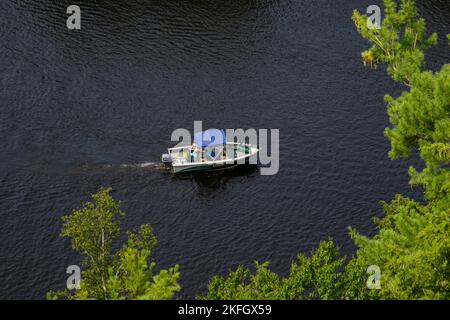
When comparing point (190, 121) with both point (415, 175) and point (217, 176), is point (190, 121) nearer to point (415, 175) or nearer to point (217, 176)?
point (217, 176)

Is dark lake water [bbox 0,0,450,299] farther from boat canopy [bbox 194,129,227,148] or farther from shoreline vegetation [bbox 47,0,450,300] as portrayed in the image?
shoreline vegetation [bbox 47,0,450,300]

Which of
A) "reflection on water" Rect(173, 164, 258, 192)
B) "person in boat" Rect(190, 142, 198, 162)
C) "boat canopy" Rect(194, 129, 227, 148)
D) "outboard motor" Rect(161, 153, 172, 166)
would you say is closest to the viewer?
"reflection on water" Rect(173, 164, 258, 192)

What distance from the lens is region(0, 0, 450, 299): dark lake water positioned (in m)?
82.8

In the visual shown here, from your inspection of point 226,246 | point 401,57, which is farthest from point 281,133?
point 401,57

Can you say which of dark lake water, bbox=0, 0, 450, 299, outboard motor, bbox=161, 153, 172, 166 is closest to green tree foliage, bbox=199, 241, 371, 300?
dark lake water, bbox=0, 0, 450, 299

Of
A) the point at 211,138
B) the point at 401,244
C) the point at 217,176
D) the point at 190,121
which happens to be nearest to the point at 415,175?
the point at 401,244

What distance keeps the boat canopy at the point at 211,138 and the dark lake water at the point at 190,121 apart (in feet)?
14.1

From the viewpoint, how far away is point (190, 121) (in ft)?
338

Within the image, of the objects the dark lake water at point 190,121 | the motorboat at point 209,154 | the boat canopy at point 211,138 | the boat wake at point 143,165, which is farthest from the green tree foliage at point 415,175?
the boat wake at point 143,165

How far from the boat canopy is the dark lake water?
430 cm

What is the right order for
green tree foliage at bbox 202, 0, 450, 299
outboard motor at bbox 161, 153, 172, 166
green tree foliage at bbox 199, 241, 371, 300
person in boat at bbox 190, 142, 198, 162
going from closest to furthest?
green tree foliage at bbox 202, 0, 450, 299, green tree foliage at bbox 199, 241, 371, 300, outboard motor at bbox 161, 153, 172, 166, person in boat at bbox 190, 142, 198, 162

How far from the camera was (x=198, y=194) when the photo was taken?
9119cm

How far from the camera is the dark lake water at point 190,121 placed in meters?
82.8

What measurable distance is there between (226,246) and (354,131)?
90.6 feet
